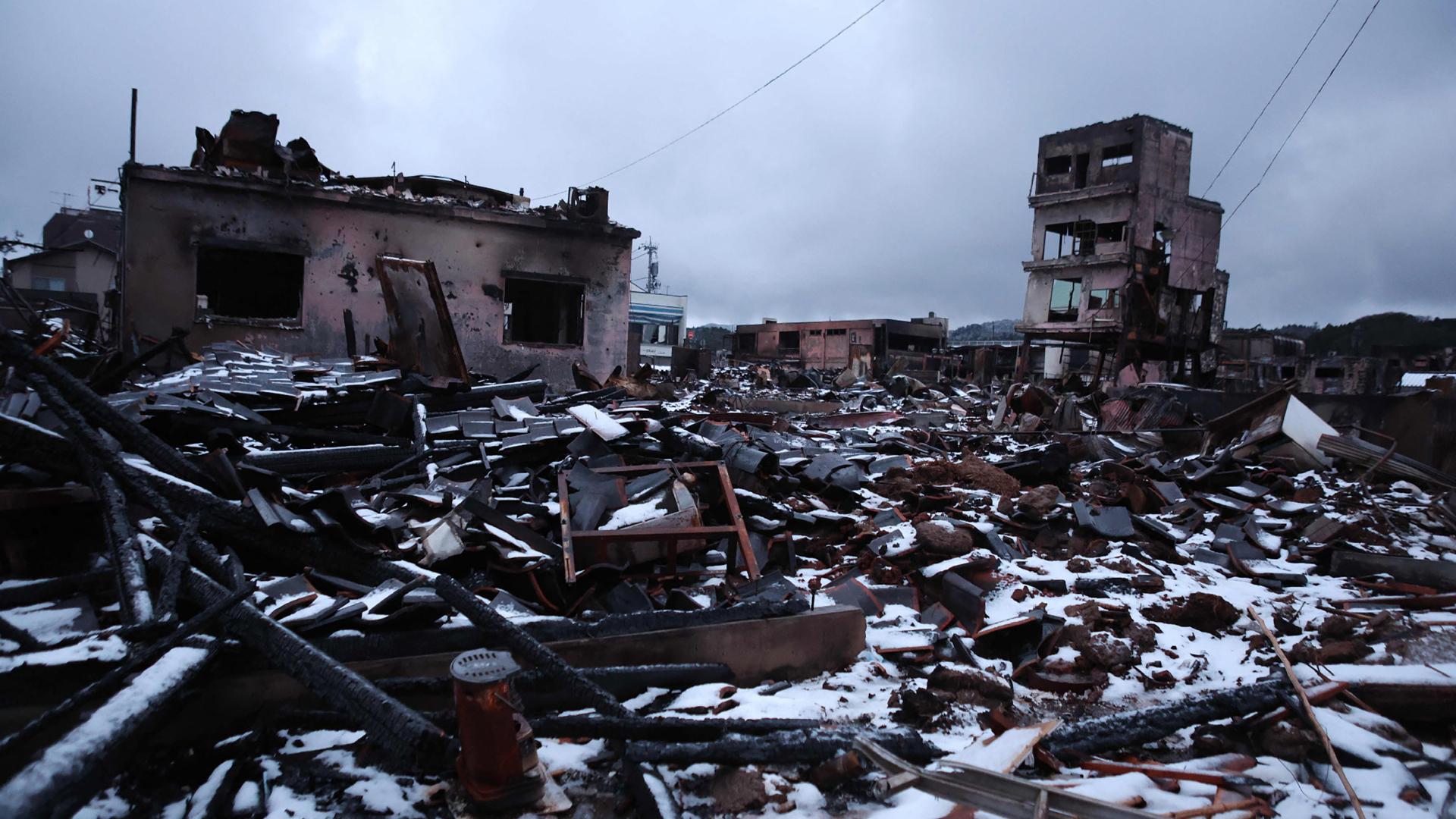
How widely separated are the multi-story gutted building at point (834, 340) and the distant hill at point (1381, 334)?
19955 millimetres

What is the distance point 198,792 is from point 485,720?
1.00 m

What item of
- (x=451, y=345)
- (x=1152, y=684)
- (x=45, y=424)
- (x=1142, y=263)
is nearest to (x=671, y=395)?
(x=451, y=345)

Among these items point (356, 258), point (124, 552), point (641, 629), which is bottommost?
point (641, 629)

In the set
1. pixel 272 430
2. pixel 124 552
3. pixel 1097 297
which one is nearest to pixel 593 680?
pixel 124 552

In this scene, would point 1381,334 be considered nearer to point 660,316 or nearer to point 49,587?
point 660,316

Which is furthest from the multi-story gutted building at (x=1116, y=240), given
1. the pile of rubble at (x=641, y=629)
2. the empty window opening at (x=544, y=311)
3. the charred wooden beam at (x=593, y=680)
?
Answer: the charred wooden beam at (x=593, y=680)

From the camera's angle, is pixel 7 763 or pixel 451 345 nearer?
pixel 7 763

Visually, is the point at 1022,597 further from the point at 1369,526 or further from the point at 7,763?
the point at 7,763

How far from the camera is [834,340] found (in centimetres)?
3994

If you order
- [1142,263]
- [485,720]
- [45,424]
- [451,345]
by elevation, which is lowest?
[485,720]

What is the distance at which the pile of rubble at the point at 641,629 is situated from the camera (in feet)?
7.47

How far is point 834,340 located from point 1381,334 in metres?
31.0

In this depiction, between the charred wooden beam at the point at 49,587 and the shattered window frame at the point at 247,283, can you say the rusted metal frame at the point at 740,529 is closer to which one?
the charred wooden beam at the point at 49,587

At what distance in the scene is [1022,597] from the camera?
14.7ft
